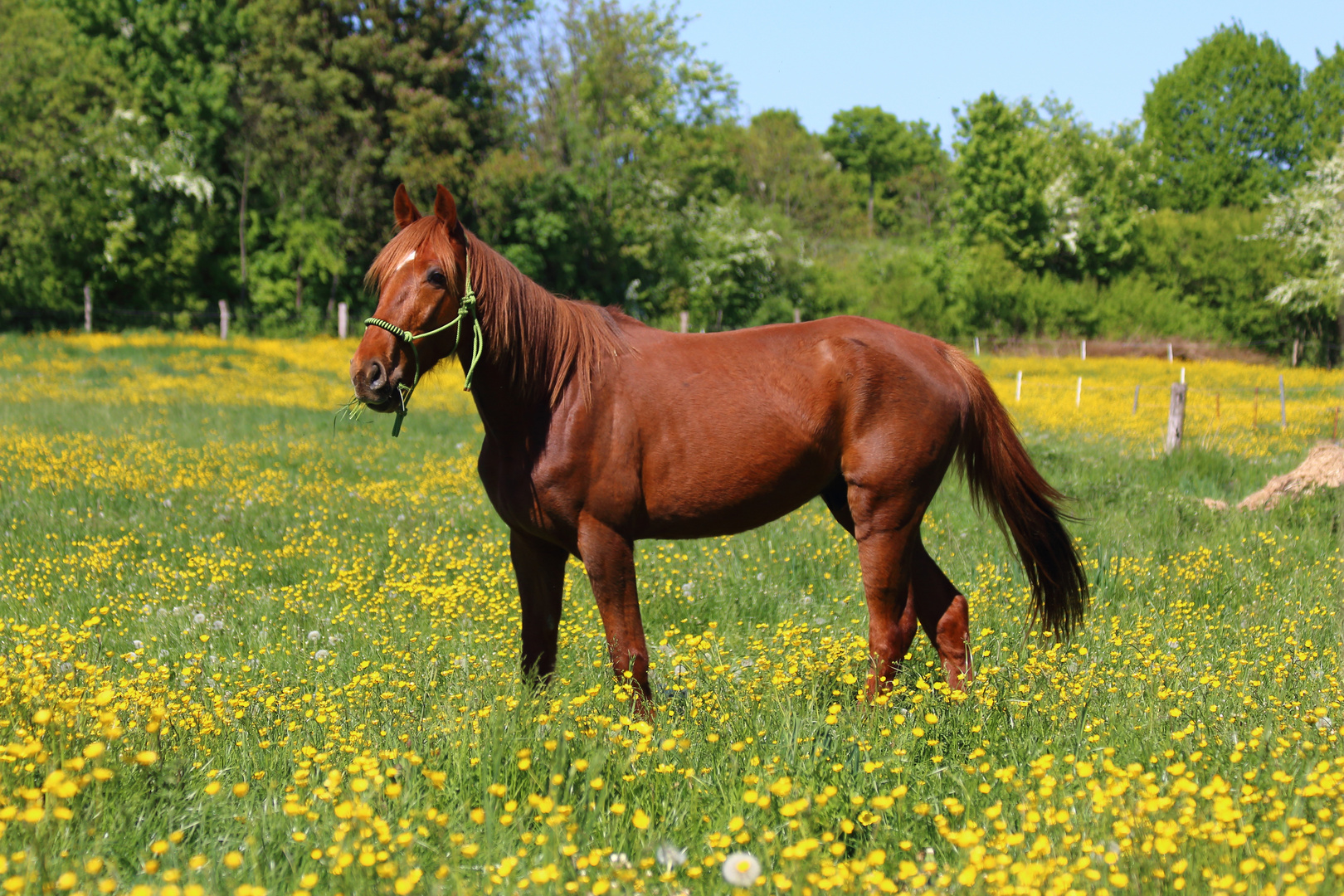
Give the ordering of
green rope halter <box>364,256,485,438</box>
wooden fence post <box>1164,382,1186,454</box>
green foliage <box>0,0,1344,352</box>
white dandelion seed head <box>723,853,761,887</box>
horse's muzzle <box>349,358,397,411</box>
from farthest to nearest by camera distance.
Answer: green foliage <box>0,0,1344,352</box> → wooden fence post <box>1164,382,1186,454</box> → green rope halter <box>364,256,485,438</box> → horse's muzzle <box>349,358,397,411</box> → white dandelion seed head <box>723,853,761,887</box>

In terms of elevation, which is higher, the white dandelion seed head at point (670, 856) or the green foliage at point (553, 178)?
the green foliage at point (553, 178)

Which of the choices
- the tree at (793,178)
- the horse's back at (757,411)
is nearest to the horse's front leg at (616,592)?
the horse's back at (757,411)

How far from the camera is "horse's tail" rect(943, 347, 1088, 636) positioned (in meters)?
4.71

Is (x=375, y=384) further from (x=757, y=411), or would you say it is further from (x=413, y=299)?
(x=757, y=411)

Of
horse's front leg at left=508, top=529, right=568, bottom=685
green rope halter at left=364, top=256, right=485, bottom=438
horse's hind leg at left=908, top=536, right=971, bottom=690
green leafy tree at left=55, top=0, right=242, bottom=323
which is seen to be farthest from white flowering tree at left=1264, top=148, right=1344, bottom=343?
green leafy tree at left=55, top=0, right=242, bottom=323

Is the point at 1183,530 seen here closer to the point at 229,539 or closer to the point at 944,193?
the point at 229,539

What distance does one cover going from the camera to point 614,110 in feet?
144

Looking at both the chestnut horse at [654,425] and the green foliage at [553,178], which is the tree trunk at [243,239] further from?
the chestnut horse at [654,425]

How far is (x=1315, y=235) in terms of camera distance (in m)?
34.8

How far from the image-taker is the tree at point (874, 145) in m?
78.8

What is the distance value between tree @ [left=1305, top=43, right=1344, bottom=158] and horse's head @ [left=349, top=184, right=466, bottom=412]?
51857 millimetres

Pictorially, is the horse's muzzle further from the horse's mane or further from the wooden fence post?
the wooden fence post

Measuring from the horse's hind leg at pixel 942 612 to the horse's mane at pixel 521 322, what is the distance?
179 centimetres

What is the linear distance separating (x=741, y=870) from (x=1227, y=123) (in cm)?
5814
